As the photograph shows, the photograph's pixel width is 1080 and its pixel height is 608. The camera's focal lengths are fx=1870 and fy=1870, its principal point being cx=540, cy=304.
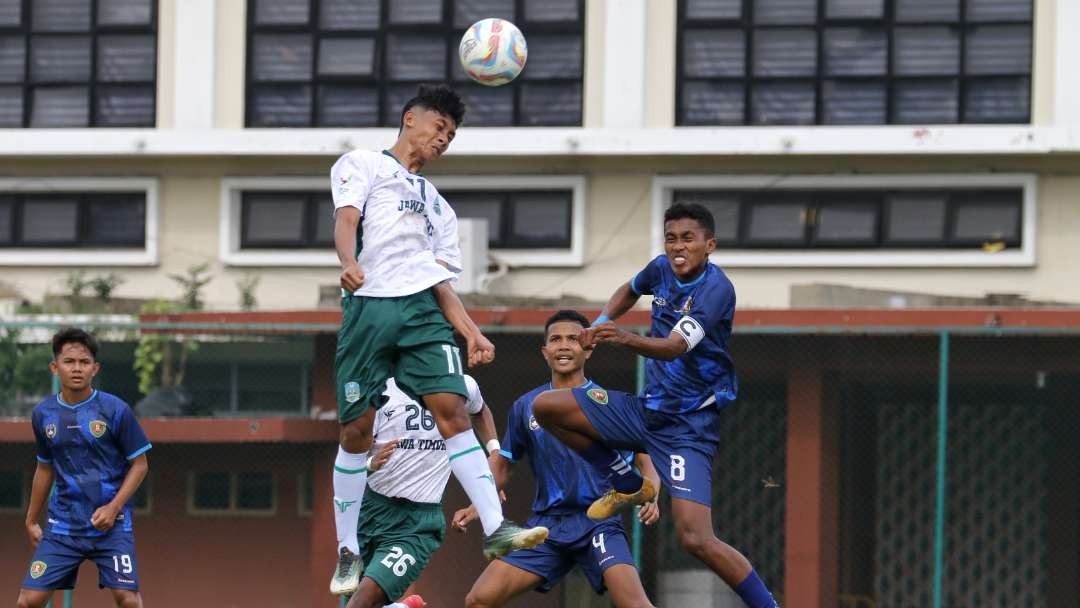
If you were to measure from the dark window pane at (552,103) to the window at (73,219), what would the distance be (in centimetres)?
568

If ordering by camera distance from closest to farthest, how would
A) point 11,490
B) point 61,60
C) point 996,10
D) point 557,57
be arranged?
point 11,490, point 996,10, point 557,57, point 61,60

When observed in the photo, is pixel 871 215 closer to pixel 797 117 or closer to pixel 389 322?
pixel 797 117

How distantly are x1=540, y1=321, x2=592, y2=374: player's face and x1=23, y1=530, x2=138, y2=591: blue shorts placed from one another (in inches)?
122

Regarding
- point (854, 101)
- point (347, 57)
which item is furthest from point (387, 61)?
point (854, 101)

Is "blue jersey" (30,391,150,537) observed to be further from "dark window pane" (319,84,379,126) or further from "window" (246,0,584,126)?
"dark window pane" (319,84,379,126)

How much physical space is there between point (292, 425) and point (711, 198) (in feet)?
27.9

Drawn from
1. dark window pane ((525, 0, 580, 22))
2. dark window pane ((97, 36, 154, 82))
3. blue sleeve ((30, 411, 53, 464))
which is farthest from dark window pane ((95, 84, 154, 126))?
blue sleeve ((30, 411, 53, 464))

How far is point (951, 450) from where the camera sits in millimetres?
19641

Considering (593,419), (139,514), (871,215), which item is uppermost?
(871,215)

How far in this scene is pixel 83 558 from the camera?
1159 centimetres

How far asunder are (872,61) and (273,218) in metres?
8.31

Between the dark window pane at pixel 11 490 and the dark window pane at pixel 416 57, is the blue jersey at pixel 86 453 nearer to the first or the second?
the dark window pane at pixel 11 490

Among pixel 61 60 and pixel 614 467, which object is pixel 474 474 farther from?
pixel 61 60

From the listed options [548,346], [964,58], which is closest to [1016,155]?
[964,58]
